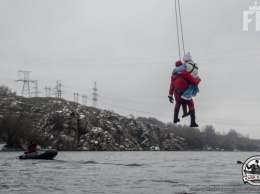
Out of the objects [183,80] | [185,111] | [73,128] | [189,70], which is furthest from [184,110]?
[73,128]

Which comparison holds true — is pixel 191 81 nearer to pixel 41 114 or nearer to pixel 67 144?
pixel 67 144

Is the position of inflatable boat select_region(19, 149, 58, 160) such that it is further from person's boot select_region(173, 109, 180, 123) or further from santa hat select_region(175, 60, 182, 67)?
santa hat select_region(175, 60, 182, 67)

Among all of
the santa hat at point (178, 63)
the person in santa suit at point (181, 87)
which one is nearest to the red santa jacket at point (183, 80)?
the person in santa suit at point (181, 87)

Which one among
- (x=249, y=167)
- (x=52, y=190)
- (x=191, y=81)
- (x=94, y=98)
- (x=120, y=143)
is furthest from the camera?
(x=120, y=143)

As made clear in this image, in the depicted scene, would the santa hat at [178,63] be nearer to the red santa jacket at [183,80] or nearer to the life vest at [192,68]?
the life vest at [192,68]

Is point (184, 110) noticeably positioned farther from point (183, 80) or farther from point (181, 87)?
point (183, 80)

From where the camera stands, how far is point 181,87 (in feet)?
30.4

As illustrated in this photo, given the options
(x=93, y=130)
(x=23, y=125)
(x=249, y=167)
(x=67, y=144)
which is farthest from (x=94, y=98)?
(x=249, y=167)

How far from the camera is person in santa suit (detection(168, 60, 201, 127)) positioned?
30.1ft

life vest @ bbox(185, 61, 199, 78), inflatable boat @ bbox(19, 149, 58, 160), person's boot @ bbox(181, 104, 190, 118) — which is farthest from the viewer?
inflatable boat @ bbox(19, 149, 58, 160)

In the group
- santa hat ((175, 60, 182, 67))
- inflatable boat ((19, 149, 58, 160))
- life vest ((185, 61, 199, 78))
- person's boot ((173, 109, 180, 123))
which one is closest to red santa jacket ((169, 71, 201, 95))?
life vest ((185, 61, 199, 78))

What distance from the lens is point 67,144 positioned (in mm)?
167875

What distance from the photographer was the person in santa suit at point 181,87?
919cm

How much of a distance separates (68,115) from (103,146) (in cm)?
1927
